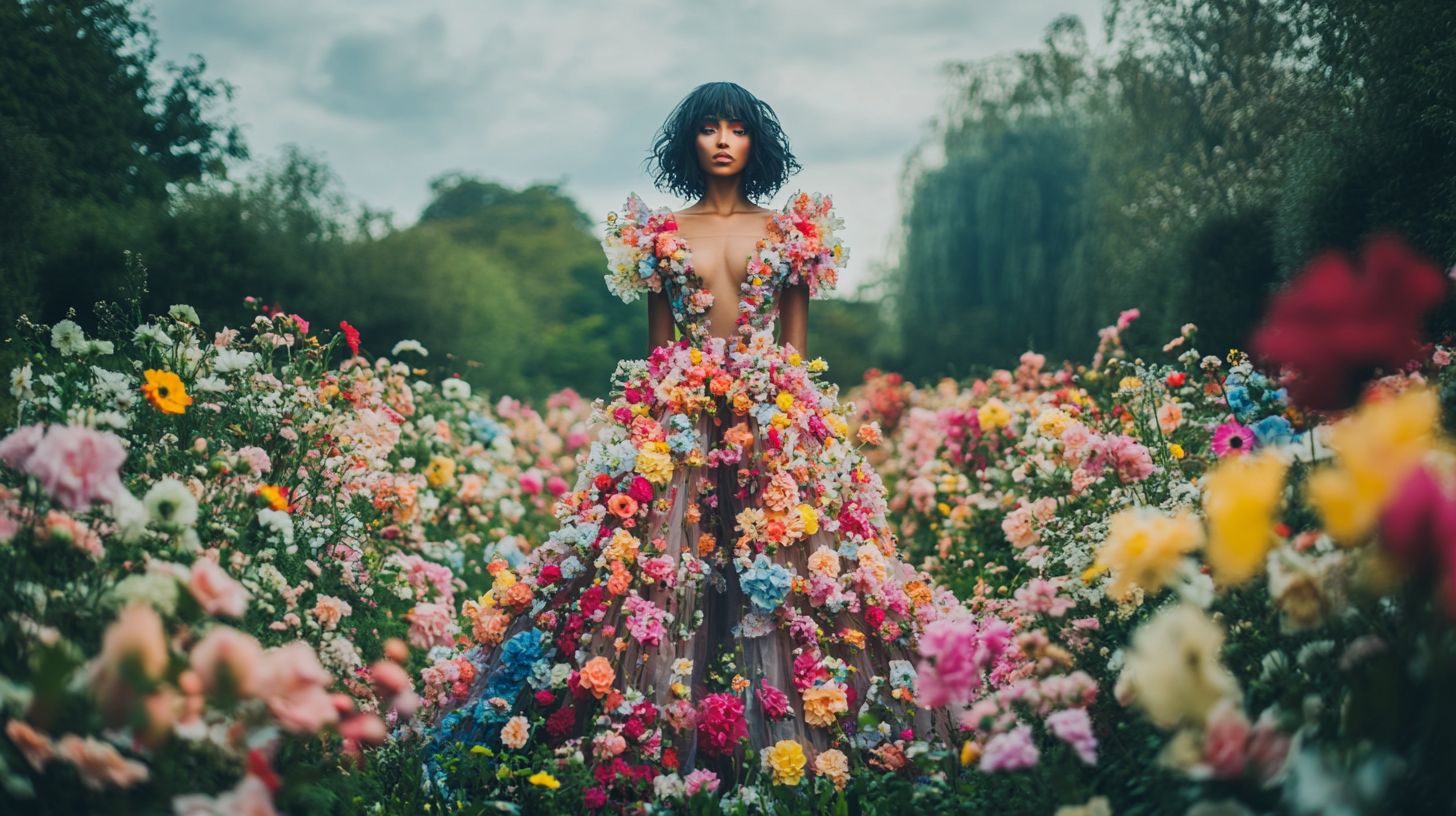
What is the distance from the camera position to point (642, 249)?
3762mm

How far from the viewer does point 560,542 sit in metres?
3.44

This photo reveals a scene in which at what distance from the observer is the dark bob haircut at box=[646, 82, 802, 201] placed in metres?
3.95

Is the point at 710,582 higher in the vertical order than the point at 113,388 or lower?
lower

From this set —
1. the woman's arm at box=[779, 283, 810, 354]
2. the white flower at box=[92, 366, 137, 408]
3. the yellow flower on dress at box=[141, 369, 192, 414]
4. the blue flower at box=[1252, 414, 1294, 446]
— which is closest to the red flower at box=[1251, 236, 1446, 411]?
the blue flower at box=[1252, 414, 1294, 446]

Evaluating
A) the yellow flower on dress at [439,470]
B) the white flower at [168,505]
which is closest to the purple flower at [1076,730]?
the white flower at [168,505]

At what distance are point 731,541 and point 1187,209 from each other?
22.2 feet

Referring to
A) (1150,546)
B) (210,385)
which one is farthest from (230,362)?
(1150,546)

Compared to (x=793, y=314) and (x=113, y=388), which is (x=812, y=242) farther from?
(x=113, y=388)

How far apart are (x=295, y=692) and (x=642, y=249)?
93.4 inches

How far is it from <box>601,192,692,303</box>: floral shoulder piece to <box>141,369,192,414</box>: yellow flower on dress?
1500 millimetres

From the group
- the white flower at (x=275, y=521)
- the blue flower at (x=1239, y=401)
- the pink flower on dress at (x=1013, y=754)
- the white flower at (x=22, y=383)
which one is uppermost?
the white flower at (x=22, y=383)

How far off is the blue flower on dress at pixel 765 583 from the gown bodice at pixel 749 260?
3.06ft

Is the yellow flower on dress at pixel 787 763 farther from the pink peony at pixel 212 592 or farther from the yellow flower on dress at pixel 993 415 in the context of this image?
the yellow flower on dress at pixel 993 415

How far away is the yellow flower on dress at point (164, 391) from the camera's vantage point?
2.92 m
